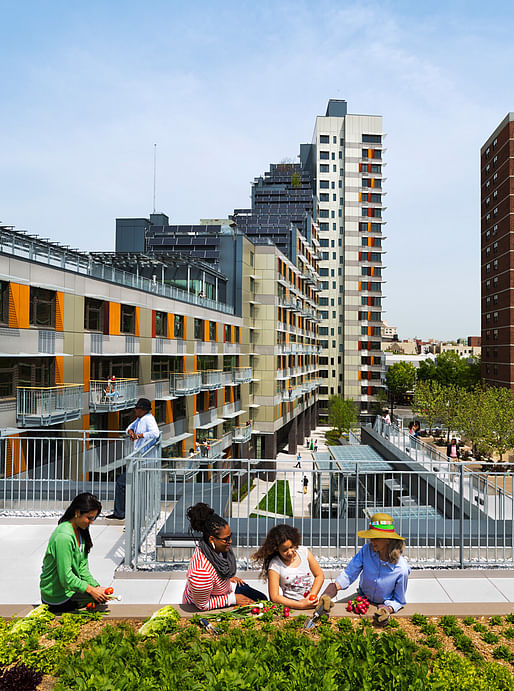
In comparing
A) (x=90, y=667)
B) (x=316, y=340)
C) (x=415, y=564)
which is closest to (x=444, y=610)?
(x=415, y=564)

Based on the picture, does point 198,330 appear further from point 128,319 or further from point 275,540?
point 275,540

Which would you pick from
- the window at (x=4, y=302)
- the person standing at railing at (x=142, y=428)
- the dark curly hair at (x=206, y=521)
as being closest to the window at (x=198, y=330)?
the window at (x=4, y=302)

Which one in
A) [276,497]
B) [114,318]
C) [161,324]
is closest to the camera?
[276,497]

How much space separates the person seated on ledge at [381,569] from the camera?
5582 mm

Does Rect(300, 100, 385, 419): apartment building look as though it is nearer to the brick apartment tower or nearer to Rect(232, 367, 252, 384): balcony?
the brick apartment tower

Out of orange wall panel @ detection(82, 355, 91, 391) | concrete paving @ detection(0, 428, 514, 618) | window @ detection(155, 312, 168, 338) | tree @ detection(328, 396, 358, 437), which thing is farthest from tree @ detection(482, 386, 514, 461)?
tree @ detection(328, 396, 358, 437)

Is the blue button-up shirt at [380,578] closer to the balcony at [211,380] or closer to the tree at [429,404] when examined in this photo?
the balcony at [211,380]

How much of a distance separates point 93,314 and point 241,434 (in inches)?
845

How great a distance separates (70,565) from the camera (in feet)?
17.5

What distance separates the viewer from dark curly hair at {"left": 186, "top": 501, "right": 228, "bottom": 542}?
18.1 ft

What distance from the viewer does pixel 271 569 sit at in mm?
5551

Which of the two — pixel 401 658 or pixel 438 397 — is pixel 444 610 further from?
pixel 438 397

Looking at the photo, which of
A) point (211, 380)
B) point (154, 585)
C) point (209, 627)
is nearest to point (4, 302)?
point (154, 585)

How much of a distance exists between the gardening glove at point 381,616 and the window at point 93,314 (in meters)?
21.8
